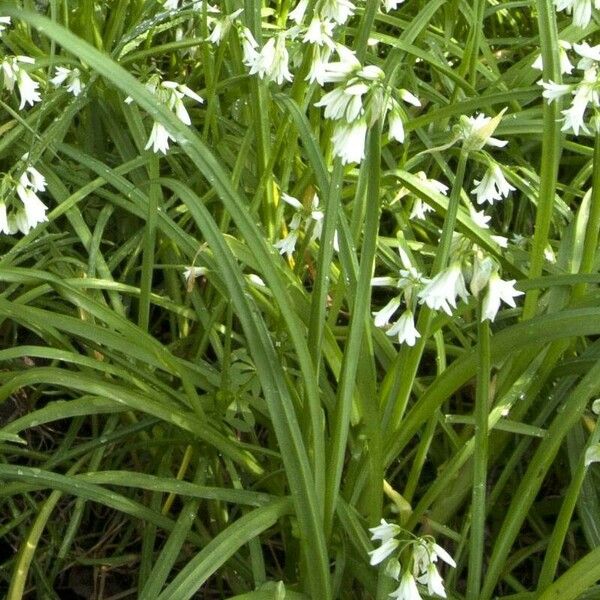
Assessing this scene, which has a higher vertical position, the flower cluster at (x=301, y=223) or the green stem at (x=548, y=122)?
the green stem at (x=548, y=122)

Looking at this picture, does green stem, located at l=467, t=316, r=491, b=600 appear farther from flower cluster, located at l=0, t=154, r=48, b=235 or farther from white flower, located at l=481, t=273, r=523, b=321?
flower cluster, located at l=0, t=154, r=48, b=235

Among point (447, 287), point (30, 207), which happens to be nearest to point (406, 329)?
point (447, 287)

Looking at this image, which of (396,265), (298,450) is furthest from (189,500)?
(396,265)

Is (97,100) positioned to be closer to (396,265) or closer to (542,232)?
(396,265)

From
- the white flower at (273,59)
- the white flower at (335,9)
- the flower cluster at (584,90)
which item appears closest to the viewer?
the flower cluster at (584,90)

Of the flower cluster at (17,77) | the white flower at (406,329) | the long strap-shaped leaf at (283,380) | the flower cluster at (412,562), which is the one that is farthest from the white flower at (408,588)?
the flower cluster at (17,77)

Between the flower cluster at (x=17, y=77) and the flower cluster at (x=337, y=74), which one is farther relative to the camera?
the flower cluster at (x=17, y=77)

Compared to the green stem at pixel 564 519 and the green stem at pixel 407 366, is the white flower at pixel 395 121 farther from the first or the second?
the green stem at pixel 564 519
